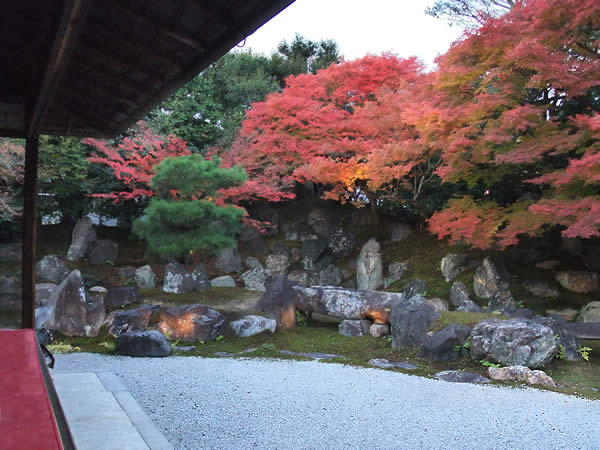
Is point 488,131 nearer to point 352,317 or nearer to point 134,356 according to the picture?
point 352,317

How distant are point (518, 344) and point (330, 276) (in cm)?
666

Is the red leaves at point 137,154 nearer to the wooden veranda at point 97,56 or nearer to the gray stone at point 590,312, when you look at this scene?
the wooden veranda at point 97,56

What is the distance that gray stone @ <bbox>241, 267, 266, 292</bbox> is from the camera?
12.6 metres

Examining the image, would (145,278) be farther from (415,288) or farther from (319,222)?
(415,288)

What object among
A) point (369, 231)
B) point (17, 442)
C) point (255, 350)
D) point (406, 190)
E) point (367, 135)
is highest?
point (367, 135)

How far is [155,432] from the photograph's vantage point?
10.6 feet

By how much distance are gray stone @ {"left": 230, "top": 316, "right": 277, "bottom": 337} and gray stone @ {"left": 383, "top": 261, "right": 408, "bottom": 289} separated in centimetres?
415

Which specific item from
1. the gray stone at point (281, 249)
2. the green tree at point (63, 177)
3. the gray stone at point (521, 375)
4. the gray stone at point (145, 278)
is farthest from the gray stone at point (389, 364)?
the green tree at point (63, 177)

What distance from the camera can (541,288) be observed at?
9711 millimetres

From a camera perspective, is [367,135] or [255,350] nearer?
[255,350]

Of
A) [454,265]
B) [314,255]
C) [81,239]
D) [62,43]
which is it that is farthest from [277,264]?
[62,43]

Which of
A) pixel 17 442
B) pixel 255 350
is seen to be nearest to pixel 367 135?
pixel 255 350

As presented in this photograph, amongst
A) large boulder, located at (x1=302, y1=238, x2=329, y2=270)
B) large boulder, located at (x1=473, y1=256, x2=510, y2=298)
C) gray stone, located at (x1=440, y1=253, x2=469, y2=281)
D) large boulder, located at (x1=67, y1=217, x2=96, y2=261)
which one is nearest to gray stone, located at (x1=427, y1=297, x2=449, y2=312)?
large boulder, located at (x1=473, y1=256, x2=510, y2=298)

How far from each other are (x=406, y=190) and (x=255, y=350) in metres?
7.11
